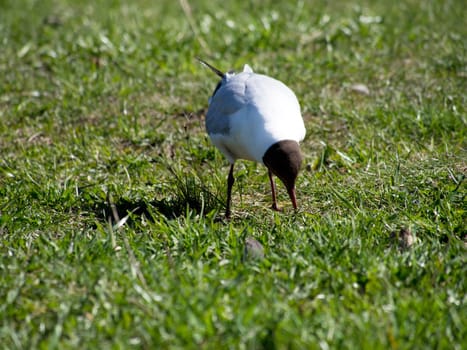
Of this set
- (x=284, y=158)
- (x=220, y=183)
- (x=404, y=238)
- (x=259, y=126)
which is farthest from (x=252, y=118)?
(x=404, y=238)

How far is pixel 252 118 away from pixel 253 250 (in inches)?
39.4

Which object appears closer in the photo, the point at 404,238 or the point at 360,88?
the point at 404,238

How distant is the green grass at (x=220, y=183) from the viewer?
2.93 meters

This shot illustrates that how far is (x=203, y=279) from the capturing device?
3230mm

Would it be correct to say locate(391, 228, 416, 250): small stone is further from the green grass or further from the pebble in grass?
the pebble in grass

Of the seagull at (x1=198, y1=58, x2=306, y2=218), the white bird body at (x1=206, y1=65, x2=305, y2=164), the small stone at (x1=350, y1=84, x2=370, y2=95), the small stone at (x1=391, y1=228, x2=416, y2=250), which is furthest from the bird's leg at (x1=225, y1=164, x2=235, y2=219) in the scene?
the small stone at (x1=350, y1=84, x2=370, y2=95)

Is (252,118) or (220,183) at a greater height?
(252,118)

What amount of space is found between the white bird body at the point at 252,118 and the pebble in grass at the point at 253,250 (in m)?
0.69

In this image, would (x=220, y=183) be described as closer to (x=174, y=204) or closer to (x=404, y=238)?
(x=174, y=204)

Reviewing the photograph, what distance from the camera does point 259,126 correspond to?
4.20m

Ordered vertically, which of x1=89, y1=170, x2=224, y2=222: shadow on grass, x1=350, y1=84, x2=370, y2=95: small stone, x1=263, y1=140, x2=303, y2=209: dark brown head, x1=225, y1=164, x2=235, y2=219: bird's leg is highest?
x1=263, y1=140, x2=303, y2=209: dark brown head

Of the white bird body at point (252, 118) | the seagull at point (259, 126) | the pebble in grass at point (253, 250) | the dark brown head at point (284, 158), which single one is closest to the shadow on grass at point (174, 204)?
the seagull at point (259, 126)

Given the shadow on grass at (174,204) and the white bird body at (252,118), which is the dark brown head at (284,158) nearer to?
Answer: the white bird body at (252,118)

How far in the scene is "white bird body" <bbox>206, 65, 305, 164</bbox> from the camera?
419 cm
